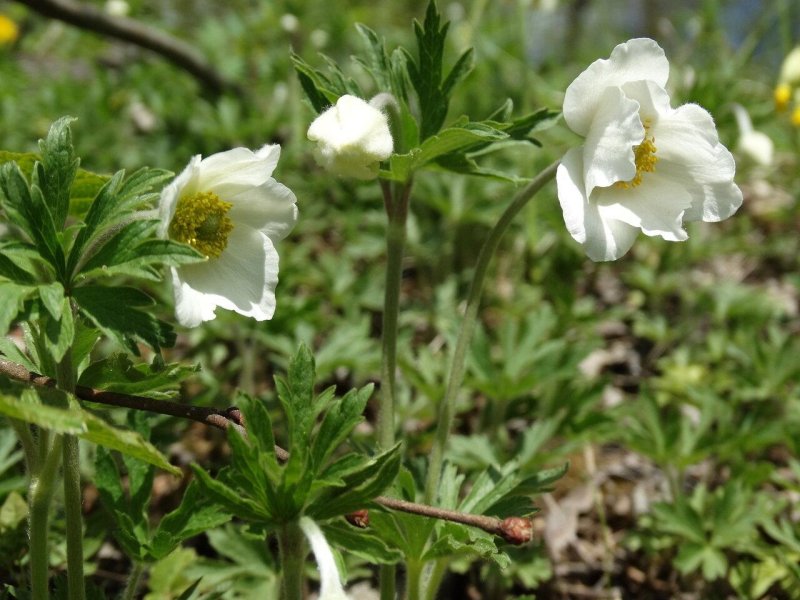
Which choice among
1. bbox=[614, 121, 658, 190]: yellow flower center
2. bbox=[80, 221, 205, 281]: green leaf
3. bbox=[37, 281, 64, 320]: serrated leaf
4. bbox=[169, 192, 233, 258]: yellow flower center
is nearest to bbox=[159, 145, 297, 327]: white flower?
bbox=[169, 192, 233, 258]: yellow flower center

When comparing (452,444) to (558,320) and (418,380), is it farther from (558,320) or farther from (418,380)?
(558,320)

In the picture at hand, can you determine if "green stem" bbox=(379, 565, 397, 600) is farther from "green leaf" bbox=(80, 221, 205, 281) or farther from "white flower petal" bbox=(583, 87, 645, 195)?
"white flower petal" bbox=(583, 87, 645, 195)

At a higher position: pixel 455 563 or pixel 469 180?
pixel 469 180

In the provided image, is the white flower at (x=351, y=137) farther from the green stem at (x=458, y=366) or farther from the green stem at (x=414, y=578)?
the green stem at (x=414, y=578)

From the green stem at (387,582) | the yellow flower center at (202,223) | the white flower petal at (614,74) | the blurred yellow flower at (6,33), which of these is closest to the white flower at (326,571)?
the green stem at (387,582)

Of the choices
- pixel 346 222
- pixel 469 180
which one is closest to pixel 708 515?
pixel 469 180
